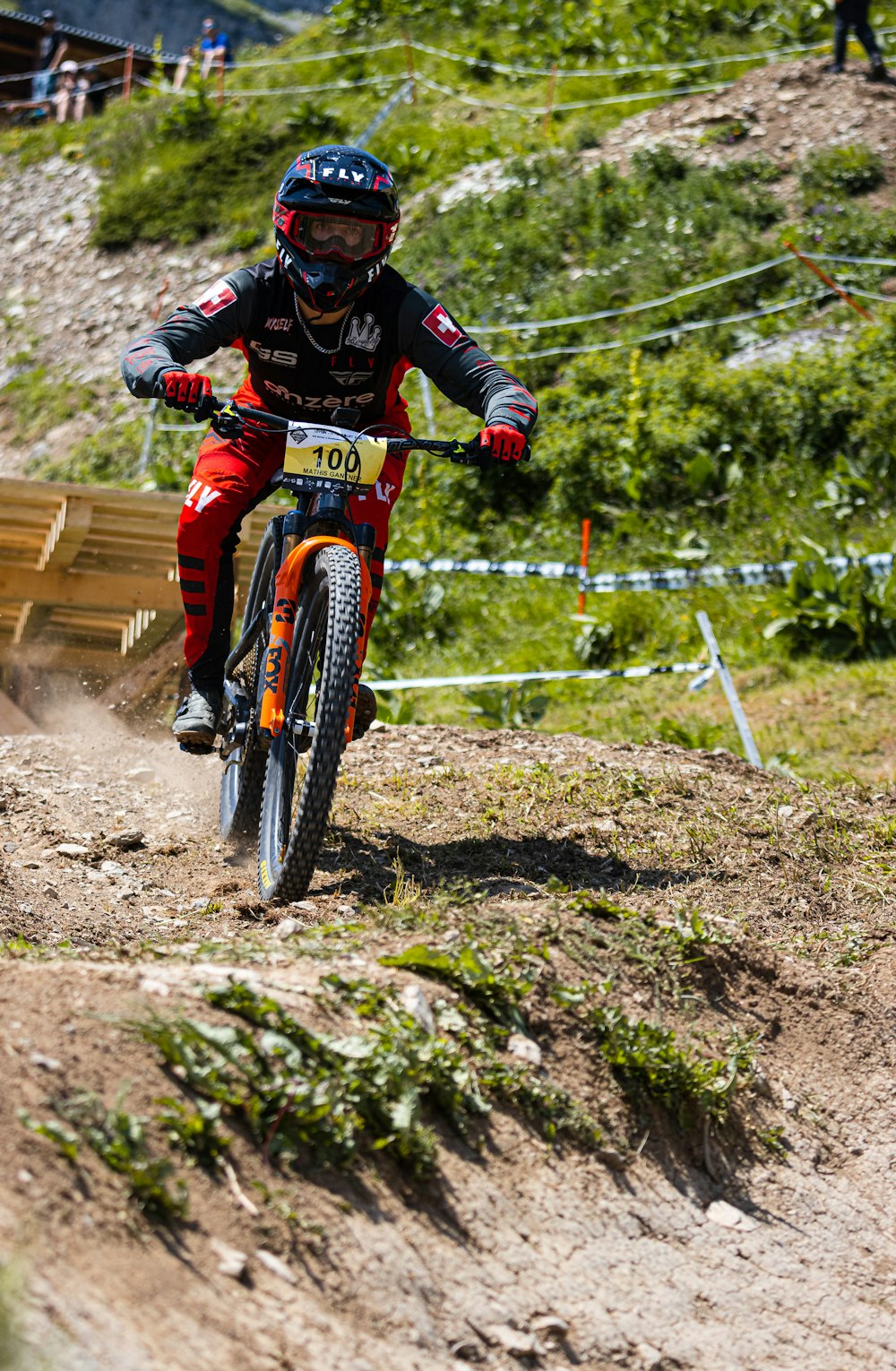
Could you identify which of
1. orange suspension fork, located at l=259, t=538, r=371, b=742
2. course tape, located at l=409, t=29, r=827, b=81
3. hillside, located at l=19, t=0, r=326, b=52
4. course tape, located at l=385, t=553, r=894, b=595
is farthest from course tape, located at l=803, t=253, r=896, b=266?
hillside, located at l=19, t=0, r=326, b=52

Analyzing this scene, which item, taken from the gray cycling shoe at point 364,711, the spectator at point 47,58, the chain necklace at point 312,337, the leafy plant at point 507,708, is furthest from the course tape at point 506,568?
the spectator at point 47,58

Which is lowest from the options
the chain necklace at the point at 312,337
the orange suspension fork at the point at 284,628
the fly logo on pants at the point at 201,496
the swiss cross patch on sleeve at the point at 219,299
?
the orange suspension fork at the point at 284,628

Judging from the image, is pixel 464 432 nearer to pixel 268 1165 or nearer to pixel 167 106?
pixel 268 1165

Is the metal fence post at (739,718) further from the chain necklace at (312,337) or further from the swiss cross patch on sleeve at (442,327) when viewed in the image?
the chain necklace at (312,337)

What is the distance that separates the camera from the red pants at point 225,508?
5672mm

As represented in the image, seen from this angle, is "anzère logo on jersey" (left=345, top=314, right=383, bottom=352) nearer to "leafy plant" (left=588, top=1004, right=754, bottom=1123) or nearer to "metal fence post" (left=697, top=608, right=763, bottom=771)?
"leafy plant" (left=588, top=1004, right=754, bottom=1123)

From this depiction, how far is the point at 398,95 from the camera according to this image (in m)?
22.4

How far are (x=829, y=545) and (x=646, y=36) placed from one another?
13507mm

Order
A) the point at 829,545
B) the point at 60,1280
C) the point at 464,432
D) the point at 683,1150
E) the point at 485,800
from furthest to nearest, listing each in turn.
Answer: the point at 464,432 < the point at 829,545 < the point at 485,800 < the point at 683,1150 < the point at 60,1280

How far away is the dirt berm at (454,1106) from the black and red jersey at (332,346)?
1.88 meters

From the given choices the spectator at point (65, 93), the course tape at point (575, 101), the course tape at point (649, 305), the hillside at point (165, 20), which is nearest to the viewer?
the course tape at point (649, 305)

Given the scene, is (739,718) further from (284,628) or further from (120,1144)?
(120,1144)

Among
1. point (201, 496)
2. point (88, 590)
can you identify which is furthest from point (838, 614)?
point (201, 496)

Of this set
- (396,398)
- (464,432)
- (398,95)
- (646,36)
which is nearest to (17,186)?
(398,95)
